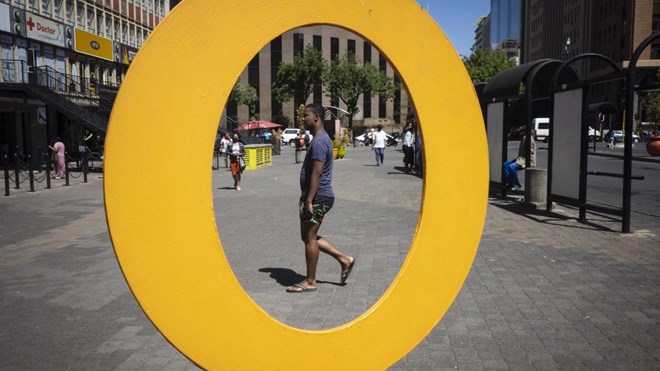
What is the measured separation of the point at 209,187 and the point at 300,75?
62.8 meters

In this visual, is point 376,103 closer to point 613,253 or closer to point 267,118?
point 267,118

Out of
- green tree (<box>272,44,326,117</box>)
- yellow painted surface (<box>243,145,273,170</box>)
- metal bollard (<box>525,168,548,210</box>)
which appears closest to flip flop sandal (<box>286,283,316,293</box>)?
metal bollard (<box>525,168,548,210</box>)

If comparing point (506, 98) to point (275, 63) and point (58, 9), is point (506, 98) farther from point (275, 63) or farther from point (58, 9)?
point (275, 63)

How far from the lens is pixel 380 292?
6086 millimetres

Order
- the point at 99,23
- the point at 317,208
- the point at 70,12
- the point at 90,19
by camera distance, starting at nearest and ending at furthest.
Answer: the point at 317,208
the point at 70,12
the point at 90,19
the point at 99,23

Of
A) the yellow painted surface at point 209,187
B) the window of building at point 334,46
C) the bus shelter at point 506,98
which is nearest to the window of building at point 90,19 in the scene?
the bus shelter at point 506,98

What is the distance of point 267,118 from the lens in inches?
3113

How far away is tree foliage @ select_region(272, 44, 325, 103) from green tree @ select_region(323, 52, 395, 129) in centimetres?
149

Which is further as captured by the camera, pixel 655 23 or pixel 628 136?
pixel 655 23

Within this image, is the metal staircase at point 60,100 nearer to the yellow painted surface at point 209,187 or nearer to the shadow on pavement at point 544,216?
the shadow on pavement at point 544,216

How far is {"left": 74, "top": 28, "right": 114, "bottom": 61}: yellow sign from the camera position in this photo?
122 ft

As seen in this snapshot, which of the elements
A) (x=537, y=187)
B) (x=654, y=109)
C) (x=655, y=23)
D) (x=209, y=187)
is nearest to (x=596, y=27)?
(x=655, y=23)

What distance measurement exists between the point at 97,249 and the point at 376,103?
249ft

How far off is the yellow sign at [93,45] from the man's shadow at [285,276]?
114 ft
